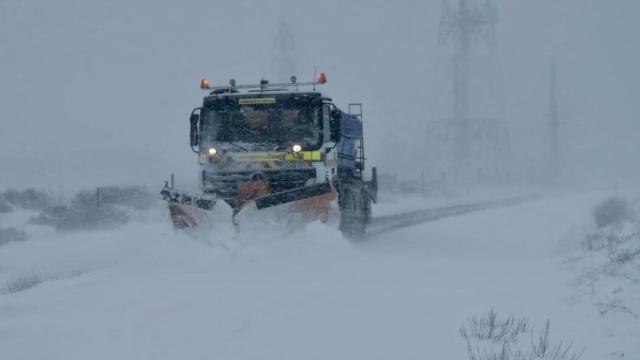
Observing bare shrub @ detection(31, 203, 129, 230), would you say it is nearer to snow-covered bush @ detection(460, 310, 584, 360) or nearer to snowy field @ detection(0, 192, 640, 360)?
snowy field @ detection(0, 192, 640, 360)

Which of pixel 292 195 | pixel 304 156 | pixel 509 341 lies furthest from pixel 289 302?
pixel 304 156

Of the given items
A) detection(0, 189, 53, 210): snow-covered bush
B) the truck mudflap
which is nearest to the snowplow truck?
the truck mudflap

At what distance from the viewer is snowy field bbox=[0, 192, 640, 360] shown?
568cm

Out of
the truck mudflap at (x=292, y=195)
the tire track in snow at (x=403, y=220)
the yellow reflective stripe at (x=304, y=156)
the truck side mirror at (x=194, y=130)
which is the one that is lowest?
the tire track in snow at (x=403, y=220)

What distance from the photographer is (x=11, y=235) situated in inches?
684

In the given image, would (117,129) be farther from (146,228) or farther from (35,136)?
(146,228)

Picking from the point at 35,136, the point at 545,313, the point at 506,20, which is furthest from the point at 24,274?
the point at 506,20

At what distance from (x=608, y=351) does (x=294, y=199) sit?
20.4 feet

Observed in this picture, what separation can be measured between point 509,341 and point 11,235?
1442 cm

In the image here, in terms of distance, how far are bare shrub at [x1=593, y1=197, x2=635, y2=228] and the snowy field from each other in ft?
25.2

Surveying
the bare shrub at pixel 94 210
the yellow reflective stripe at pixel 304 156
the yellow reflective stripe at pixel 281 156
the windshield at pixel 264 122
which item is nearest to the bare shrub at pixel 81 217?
the bare shrub at pixel 94 210

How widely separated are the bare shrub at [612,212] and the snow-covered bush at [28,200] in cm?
1604

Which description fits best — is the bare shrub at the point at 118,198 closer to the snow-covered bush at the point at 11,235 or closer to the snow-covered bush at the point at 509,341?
the snow-covered bush at the point at 11,235

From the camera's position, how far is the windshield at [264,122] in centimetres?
1296
